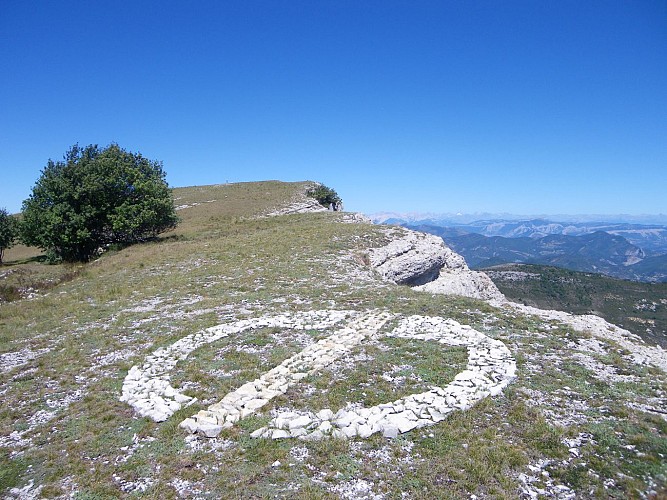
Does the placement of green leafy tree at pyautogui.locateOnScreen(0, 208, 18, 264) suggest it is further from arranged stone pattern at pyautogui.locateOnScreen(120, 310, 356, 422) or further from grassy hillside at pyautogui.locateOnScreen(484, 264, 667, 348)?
grassy hillside at pyautogui.locateOnScreen(484, 264, 667, 348)

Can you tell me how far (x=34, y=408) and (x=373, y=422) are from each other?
33.9 ft

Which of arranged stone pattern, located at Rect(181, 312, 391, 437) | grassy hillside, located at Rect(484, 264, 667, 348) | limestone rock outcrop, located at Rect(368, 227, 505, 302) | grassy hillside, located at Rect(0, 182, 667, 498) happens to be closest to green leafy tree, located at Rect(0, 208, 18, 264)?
grassy hillside, located at Rect(0, 182, 667, 498)

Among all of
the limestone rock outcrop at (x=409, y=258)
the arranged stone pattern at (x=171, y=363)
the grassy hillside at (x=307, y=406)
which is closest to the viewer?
the grassy hillside at (x=307, y=406)

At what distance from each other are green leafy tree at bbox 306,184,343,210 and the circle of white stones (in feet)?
246

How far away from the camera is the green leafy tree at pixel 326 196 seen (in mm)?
92375

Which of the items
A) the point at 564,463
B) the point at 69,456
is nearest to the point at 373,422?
the point at 564,463

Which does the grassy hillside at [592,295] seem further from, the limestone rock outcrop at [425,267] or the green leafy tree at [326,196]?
the limestone rock outcrop at [425,267]

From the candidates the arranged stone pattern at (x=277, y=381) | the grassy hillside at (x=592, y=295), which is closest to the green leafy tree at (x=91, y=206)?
the arranged stone pattern at (x=277, y=381)

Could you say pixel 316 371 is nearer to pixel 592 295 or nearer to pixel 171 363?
pixel 171 363

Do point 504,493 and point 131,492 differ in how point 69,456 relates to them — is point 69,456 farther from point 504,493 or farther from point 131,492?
point 504,493

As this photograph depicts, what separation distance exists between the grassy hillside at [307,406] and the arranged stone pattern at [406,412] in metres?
0.28

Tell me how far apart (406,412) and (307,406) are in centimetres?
287

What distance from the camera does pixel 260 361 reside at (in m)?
13.9

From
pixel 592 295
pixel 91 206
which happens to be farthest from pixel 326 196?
pixel 592 295
